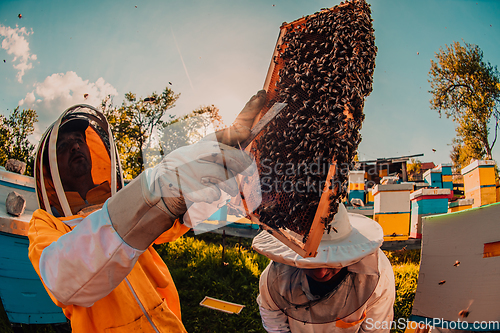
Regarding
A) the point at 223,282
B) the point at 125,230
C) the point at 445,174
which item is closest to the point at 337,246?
the point at 125,230

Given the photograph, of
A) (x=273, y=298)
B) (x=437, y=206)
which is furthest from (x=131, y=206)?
(x=437, y=206)

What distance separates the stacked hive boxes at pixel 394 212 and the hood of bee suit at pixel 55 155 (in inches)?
249

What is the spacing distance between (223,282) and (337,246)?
171 inches

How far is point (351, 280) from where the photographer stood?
7.52ft

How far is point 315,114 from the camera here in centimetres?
141

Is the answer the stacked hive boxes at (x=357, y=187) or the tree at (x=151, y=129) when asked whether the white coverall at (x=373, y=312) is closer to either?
the tree at (x=151, y=129)

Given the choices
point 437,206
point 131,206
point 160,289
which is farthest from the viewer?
point 437,206

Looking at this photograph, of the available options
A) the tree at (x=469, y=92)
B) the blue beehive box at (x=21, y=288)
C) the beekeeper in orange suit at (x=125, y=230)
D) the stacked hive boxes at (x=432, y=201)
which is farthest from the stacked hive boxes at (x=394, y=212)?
the tree at (x=469, y=92)

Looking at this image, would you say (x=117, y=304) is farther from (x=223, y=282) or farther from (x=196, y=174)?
(x=223, y=282)

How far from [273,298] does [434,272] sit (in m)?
1.68

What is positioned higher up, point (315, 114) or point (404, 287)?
point (315, 114)

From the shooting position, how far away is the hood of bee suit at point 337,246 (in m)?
1.88

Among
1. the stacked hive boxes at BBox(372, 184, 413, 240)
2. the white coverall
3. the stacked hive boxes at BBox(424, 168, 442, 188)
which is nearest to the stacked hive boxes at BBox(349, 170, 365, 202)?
the stacked hive boxes at BBox(372, 184, 413, 240)

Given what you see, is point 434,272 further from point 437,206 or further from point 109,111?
point 109,111
